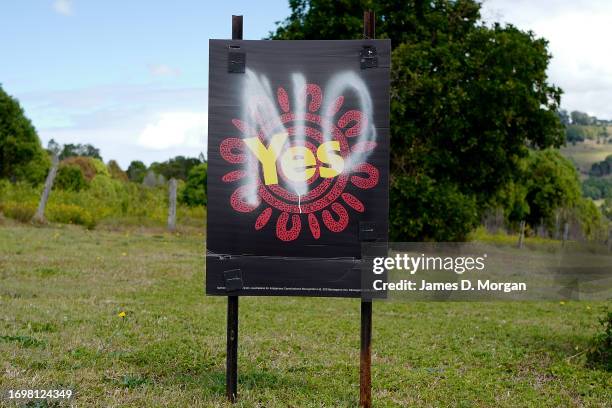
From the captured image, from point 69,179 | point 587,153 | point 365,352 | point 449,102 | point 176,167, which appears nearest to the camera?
point 365,352

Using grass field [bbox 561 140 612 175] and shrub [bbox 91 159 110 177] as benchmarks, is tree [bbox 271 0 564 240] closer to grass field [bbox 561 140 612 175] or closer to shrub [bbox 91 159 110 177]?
shrub [bbox 91 159 110 177]

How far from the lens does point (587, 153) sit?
156125 millimetres

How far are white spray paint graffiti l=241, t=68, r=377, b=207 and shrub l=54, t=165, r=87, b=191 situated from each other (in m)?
38.5

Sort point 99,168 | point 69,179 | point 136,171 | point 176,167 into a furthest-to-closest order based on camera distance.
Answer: point 136,171
point 176,167
point 99,168
point 69,179

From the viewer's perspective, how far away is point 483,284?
14703mm

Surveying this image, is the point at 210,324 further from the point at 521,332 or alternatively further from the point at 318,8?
the point at 318,8

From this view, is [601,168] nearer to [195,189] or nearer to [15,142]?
[195,189]

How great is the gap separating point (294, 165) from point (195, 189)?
147 feet

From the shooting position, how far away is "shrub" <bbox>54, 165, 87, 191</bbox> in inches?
1683

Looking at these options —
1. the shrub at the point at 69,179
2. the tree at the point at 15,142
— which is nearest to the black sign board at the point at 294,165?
the tree at the point at 15,142

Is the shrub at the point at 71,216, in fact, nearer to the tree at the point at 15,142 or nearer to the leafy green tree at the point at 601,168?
the tree at the point at 15,142

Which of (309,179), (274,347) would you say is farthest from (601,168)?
(309,179)

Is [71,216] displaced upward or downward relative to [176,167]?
downward

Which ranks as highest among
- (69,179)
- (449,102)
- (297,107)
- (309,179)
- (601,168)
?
(601,168)
